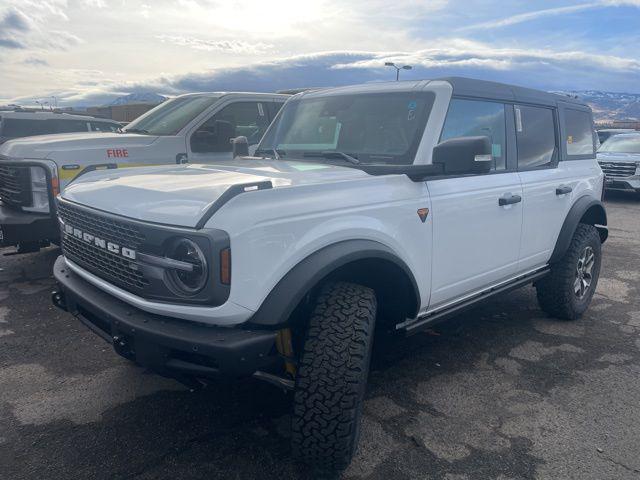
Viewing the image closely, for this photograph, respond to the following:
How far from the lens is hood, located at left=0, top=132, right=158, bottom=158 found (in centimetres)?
517

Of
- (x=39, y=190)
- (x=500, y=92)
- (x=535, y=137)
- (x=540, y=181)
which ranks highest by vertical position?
(x=500, y=92)

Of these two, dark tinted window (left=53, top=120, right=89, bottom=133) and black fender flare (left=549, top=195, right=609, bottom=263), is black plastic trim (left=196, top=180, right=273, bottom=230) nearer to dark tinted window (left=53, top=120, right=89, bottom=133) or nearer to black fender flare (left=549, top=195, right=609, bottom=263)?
black fender flare (left=549, top=195, right=609, bottom=263)

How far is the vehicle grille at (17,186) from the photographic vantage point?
5009mm

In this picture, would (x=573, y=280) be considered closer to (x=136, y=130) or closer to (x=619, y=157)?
(x=136, y=130)

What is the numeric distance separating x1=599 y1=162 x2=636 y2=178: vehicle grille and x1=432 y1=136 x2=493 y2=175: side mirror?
1189 centimetres

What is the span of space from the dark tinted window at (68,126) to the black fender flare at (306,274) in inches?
381

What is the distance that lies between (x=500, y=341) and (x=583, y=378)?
0.75m

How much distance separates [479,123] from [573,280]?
5.97 feet

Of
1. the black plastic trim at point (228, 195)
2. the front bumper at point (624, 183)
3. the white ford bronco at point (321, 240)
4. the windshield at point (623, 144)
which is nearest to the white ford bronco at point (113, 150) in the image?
the white ford bronco at point (321, 240)

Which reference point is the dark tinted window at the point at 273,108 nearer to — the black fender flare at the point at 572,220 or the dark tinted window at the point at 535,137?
the dark tinted window at the point at 535,137

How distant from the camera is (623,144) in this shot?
14047 mm

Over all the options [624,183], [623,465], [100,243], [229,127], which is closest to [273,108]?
[229,127]

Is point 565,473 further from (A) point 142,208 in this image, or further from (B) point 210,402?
(A) point 142,208

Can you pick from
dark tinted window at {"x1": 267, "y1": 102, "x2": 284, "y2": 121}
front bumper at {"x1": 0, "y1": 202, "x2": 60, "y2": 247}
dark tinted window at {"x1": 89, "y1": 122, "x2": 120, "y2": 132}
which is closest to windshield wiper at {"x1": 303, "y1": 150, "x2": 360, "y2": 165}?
front bumper at {"x1": 0, "y1": 202, "x2": 60, "y2": 247}
